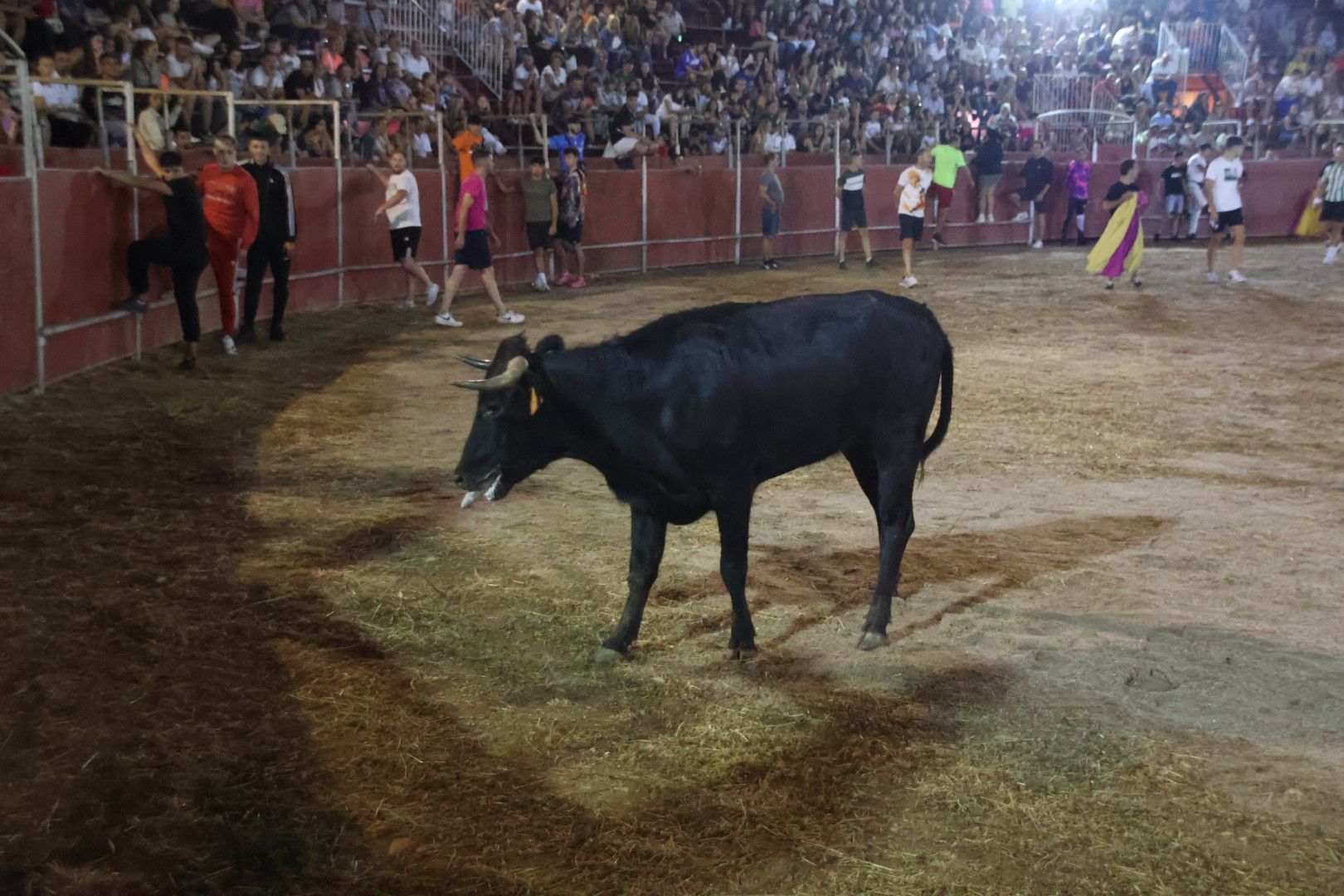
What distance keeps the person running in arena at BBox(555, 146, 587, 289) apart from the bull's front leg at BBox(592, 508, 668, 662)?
46.0 feet

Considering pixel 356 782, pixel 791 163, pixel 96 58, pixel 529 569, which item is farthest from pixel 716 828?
pixel 791 163

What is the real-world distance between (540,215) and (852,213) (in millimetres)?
5962

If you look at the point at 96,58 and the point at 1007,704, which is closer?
the point at 1007,704

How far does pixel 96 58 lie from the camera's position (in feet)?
44.3

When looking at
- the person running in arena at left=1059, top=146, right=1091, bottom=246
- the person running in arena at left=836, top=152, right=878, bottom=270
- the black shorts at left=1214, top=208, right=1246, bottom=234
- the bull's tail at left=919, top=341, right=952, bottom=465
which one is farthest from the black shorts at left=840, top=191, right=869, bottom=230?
the bull's tail at left=919, top=341, right=952, bottom=465

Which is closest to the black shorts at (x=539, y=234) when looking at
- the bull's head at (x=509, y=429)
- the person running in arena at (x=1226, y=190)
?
the person running in arena at (x=1226, y=190)

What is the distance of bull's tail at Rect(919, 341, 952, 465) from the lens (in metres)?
5.96

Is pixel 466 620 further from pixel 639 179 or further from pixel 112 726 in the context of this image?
pixel 639 179

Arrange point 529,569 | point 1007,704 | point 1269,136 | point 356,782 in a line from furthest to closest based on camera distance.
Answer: point 1269,136 → point 529,569 → point 1007,704 → point 356,782

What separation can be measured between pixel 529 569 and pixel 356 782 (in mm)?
2318

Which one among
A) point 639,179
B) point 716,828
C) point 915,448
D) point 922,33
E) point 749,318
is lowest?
point 716,828

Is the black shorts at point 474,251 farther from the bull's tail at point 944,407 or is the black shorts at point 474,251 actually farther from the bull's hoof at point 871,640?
the bull's hoof at point 871,640

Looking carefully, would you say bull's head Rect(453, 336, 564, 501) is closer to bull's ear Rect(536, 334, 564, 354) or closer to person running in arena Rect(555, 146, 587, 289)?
bull's ear Rect(536, 334, 564, 354)

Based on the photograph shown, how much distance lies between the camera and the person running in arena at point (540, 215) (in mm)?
18125
